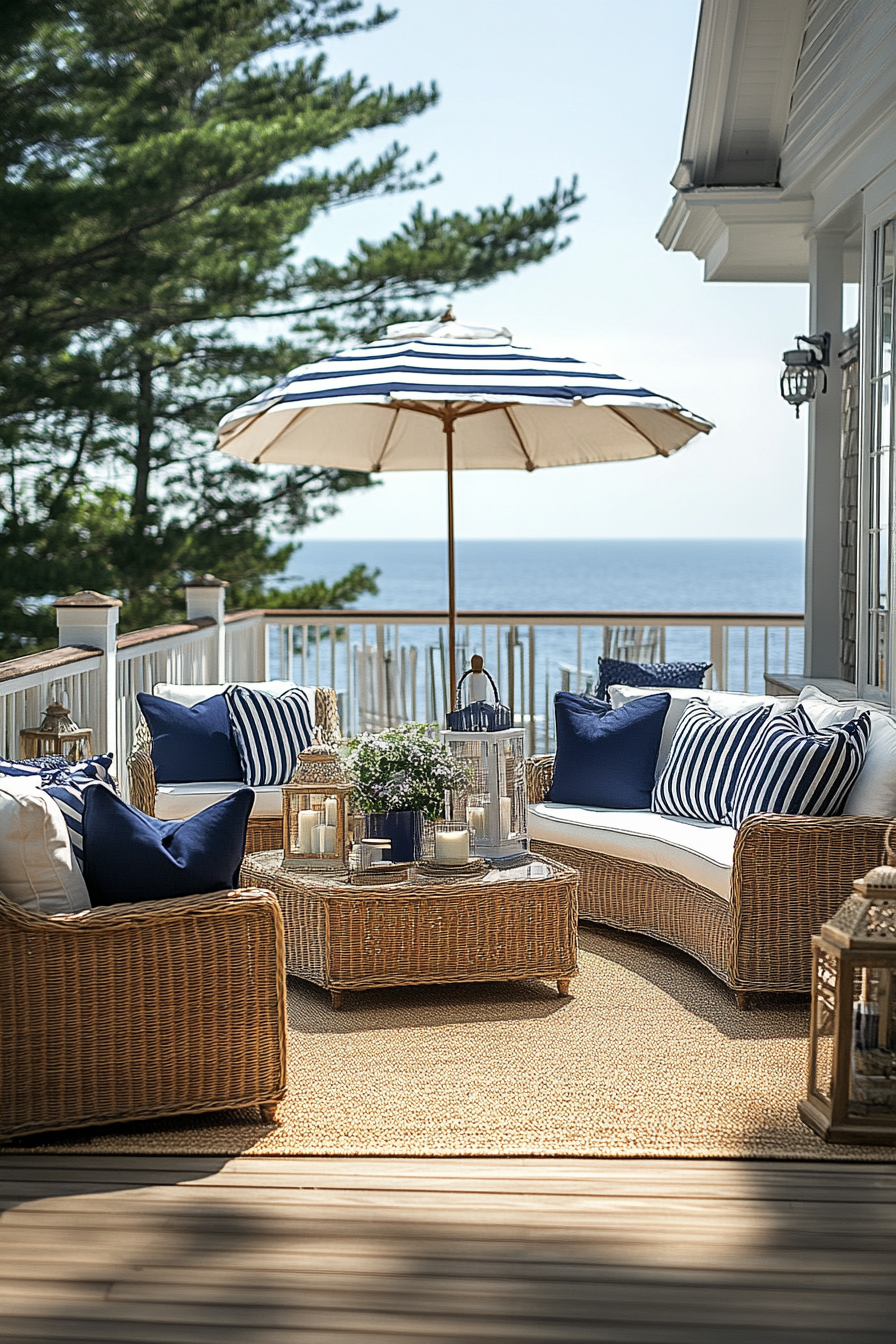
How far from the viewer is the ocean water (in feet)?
146

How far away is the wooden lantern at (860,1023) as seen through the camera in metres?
2.73

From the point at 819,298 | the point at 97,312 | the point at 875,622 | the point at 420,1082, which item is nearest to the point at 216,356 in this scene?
the point at 97,312

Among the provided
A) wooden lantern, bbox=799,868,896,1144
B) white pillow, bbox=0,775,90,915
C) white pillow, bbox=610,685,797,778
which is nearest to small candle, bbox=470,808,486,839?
white pillow, bbox=610,685,797,778

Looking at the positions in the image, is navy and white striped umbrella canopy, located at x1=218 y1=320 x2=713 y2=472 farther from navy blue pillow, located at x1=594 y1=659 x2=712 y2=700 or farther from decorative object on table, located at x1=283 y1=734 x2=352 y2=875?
decorative object on table, located at x1=283 y1=734 x2=352 y2=875

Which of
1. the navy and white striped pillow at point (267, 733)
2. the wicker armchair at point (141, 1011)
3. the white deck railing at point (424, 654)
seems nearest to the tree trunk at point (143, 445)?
the white deck railing at point (424, 654)

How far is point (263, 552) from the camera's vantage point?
45.0 feet

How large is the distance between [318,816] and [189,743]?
1322 mm

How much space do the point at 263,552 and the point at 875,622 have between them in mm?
9392

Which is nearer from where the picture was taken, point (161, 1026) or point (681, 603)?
point (161, 1026)

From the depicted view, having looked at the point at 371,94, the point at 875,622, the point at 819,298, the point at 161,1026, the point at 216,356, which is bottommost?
the point at 161,1026

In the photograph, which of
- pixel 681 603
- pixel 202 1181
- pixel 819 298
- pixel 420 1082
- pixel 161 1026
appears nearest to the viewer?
pixel 202 1181

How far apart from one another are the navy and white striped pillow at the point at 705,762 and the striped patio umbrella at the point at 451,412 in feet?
2.99

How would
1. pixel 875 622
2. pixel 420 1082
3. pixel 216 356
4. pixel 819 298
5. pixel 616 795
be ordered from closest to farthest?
pixel 420 1082, pixel 616 795, pixel 875 622, pixel 819 298, pixel 216 356

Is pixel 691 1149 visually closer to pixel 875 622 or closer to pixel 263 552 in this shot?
pixel 875 622
